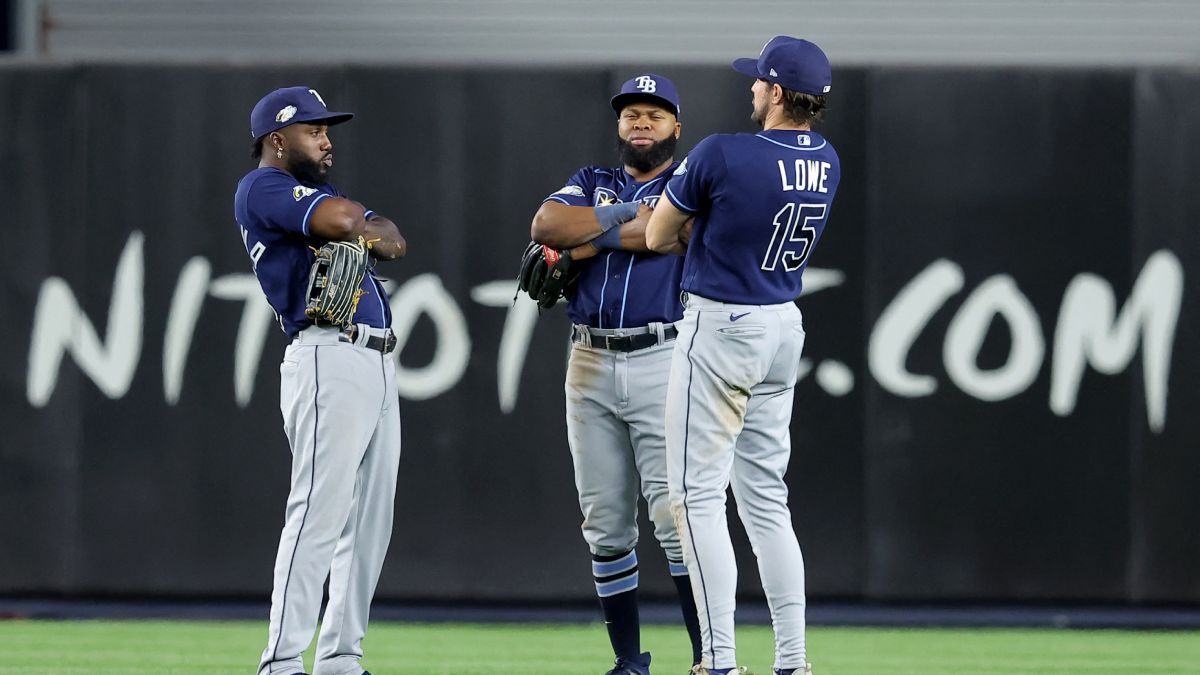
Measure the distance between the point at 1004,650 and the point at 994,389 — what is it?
142 cm

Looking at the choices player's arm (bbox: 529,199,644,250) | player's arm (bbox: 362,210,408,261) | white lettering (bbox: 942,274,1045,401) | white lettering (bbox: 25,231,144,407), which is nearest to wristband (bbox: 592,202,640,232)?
player's arm (bbox: 529,199,644,250)

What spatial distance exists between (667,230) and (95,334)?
12.6ft

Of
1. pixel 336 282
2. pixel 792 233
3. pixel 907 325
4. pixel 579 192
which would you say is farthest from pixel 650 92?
pixel 907 325

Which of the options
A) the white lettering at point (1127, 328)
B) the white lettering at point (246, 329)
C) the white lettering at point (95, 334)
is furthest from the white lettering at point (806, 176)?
the white lettering at point (95, 334)

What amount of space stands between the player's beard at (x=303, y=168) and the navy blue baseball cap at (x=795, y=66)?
1402 millimetres

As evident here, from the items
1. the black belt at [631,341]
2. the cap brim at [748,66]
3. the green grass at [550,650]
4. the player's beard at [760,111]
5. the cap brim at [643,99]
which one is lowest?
the green grass at [550,650]

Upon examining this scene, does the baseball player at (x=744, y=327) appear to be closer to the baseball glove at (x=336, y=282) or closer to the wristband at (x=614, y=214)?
the wristband at (x=614, y=214)

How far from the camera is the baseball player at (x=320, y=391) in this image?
479cm

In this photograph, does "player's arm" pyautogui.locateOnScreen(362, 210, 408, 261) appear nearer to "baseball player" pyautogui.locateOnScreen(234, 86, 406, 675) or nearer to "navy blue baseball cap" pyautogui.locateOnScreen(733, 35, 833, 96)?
"baseball player" pyautogui.locateOnScreen(234, 86, 406, 675)

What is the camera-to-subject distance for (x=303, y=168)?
4.96 meters

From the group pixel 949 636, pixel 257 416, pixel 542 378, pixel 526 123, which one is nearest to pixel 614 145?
pixel 526 123

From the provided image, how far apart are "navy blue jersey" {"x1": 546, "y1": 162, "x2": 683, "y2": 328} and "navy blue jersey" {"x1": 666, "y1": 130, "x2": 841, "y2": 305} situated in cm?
47

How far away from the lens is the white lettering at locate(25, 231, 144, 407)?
7.70 metres

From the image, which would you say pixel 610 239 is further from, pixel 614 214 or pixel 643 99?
pixel 643 99
